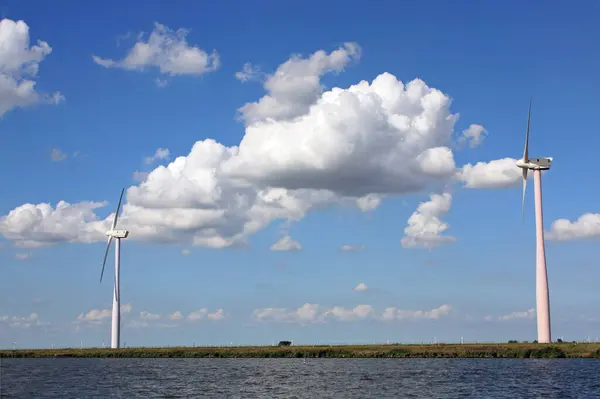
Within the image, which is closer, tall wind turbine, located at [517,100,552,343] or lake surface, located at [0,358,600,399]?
lake surface, located at [0,358,600,399]

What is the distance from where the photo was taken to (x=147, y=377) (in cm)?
11331

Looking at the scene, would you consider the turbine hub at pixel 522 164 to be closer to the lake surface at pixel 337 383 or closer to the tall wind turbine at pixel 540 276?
the tall wind turbine at pixel 540 276

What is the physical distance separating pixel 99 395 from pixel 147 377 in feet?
97.1

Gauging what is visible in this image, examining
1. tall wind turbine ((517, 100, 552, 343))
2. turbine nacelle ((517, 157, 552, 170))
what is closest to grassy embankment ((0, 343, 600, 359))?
tall wind turbine ((517, 100, 552, 343))

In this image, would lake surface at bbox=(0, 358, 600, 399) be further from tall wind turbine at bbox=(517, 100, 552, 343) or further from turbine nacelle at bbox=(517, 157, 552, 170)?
turbine nacelle at bbox=(517, 157, 552, 170)

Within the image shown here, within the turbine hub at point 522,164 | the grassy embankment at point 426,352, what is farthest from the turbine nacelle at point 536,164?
the grassy embankment at point 426,352

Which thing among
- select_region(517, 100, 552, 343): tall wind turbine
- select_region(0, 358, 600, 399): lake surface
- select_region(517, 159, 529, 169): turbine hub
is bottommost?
select_region(0, 358, 600, 399): lake surface

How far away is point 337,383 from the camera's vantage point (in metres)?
93.4

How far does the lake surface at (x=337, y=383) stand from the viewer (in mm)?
80000

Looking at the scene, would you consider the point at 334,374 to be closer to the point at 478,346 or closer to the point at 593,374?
the point at 593,374

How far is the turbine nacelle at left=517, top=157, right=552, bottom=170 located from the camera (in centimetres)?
16312

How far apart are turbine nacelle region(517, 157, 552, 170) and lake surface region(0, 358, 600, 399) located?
5032 centimetres

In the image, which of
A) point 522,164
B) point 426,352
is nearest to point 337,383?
point 426,352

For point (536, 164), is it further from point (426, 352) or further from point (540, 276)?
point (426, 352)
